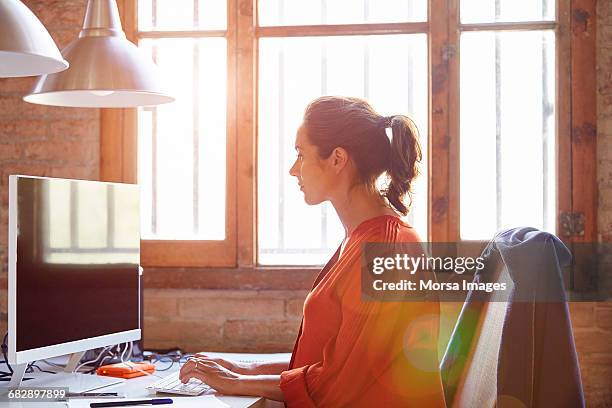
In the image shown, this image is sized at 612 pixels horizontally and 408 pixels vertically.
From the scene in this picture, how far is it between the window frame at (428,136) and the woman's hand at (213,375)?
88cm

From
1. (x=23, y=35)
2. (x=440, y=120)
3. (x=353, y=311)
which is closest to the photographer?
(x=23, y=35)

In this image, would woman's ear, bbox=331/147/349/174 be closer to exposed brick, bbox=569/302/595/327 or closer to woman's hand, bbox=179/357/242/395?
woman's hand, bbox=179/357/242/395

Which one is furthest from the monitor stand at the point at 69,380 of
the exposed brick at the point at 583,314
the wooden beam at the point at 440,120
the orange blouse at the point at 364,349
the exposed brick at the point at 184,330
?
the exposed brick at the point at 583,314

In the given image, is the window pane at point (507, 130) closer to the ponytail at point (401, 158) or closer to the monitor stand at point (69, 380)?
the ponytail at point (401, 158)

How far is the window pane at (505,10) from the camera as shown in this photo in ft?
9.07

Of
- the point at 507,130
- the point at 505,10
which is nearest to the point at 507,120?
the point at 507,130

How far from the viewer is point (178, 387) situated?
186 centimetres

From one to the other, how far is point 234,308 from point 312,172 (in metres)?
0.93

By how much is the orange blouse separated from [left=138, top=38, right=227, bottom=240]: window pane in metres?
1.08

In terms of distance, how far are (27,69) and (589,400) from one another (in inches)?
81.7

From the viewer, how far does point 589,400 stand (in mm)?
2611

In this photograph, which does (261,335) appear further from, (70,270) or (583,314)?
(583,314)

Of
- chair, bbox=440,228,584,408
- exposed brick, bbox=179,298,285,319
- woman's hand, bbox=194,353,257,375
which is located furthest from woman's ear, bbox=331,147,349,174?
exposed brick, bbox=179,298,285,319

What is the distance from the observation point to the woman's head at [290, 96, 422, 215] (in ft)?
6.28
